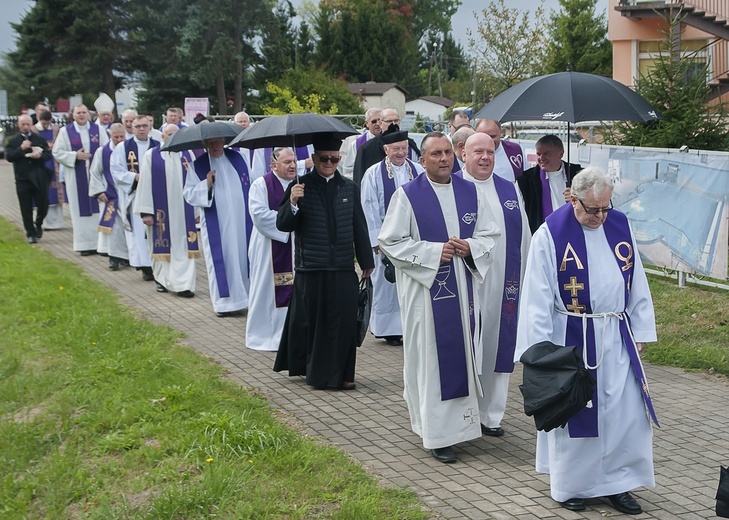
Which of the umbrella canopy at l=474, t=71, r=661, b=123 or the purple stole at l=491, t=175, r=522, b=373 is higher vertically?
the umbrella canopy at l=474, t=71, r=661, b=123

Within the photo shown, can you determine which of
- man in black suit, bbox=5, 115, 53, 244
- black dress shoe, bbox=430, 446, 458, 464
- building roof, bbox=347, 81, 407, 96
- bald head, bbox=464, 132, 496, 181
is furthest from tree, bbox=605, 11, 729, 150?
building roof, bbox=347, 81, 407, 96

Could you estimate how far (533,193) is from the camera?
27.7ft

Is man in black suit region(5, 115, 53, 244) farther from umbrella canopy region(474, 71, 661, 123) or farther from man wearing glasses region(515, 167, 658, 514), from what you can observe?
man wearing glasses region(515, 167, 658, 514)

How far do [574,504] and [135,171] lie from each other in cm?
1003

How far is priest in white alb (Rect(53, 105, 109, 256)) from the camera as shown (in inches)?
687

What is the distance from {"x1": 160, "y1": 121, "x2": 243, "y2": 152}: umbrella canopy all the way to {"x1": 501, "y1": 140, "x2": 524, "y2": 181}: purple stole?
3.34 meters

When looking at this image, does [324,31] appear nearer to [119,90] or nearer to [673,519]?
[119,90]

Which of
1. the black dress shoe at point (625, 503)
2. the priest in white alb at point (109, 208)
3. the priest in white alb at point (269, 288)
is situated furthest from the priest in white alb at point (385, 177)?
the priest in white alb at point (109, 208)

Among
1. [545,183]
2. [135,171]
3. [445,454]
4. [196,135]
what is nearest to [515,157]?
[545,183]

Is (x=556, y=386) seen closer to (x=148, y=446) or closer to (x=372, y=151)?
(x=148, y=446)

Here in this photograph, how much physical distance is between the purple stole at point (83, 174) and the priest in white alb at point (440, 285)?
1159cm

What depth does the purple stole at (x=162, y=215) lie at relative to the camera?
44.6 feet

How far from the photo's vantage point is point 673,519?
18.9 feet

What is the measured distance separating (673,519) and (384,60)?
8014cm
